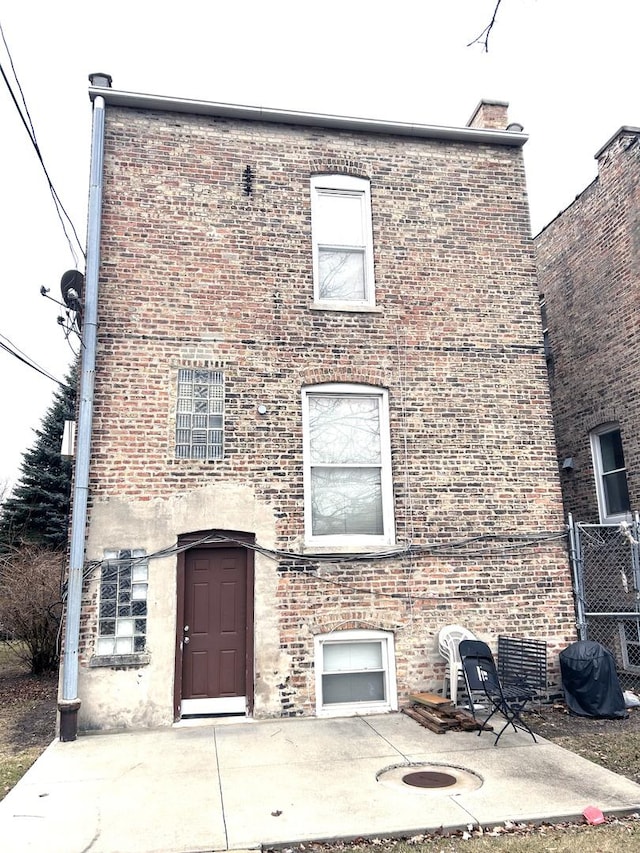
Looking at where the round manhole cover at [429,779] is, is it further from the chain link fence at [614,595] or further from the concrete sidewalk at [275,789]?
the chain link fence at [614,595]

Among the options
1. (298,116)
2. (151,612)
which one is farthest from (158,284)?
(151,612)

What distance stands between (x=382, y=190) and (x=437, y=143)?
1.22 metres

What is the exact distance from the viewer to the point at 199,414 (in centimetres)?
839

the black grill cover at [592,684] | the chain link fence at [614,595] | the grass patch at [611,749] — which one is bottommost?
the grass patch at [611,749]

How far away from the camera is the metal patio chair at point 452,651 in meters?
7.92

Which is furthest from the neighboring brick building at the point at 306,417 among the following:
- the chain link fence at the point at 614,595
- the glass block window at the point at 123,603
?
the chain link fence at the point at 614,595

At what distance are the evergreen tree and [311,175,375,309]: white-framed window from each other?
13.1 meters

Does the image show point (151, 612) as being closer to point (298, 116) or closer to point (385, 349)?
point (385, 349)

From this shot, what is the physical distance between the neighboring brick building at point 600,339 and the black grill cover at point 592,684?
3406mm

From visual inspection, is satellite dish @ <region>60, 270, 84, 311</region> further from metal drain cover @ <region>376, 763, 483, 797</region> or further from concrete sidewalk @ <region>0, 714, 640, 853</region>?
metal drain cover @ <region>376, 763, 483, 797</region>

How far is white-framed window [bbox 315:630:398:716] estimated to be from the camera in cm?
809

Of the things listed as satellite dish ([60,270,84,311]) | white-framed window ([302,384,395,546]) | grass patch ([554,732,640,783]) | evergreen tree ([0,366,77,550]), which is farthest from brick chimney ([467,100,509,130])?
evergreen tree ([0,366,77,550])

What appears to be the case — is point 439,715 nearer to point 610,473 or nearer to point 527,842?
point 527,842

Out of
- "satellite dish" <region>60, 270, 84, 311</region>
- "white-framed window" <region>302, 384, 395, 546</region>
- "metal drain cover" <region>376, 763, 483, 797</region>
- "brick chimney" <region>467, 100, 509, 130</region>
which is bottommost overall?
"metal drain cover" <region>376, 763, 483, 797</region>
